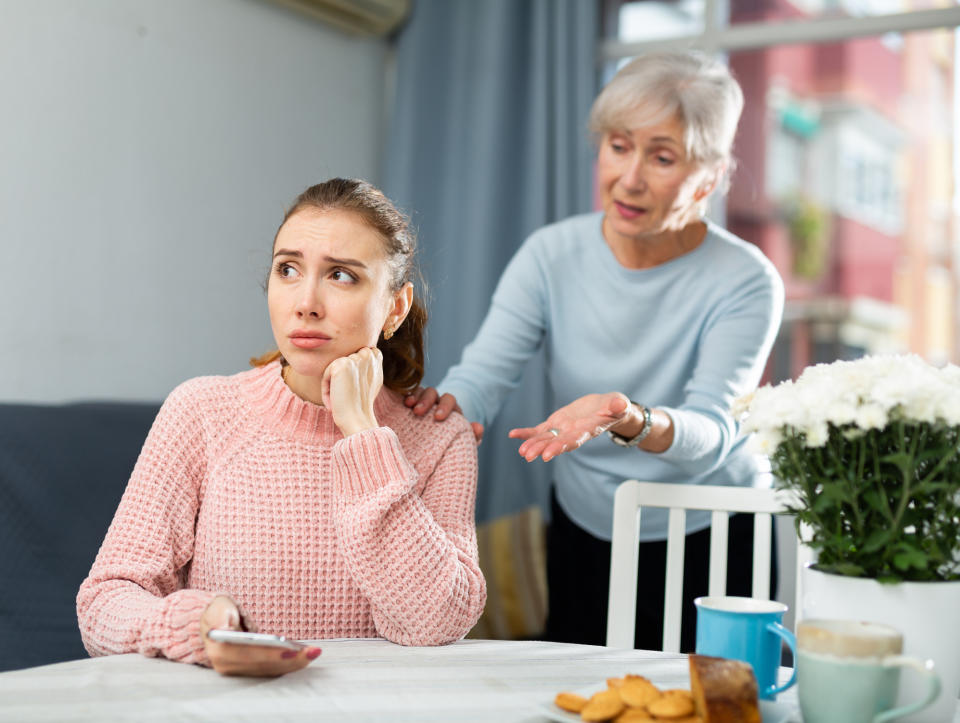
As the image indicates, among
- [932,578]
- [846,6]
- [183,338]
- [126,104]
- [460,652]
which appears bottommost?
[460,652]

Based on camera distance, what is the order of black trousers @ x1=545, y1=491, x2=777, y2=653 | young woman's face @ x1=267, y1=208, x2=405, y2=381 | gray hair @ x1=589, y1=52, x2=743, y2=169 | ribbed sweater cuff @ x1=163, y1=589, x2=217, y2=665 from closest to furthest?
ribbed sweater cuff @ x1=163, y1=589, x2=217, y2=665 → young woman's face @ x1=267, y1=208, x2=405, y2=381 → gray hair @ x1=589, y1=52, x2=743, y2=169 → black trousers @ x1=545, y1=491, x2=777, y2=653

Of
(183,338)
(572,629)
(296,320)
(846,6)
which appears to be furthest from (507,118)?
(296,320)

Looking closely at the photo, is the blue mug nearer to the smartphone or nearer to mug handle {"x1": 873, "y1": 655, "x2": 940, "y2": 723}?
mug handle {"x1": 873, "y1": 655, "x2": 940, "y2": 723}

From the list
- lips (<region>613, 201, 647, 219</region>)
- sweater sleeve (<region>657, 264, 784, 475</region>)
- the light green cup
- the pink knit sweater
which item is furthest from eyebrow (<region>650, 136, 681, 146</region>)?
the light green cup

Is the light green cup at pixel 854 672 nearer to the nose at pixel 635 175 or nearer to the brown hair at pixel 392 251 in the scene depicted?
the brown hair at pixel 392 251

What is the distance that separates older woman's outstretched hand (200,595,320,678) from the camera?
0.91m

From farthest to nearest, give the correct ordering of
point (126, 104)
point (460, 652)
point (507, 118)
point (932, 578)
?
point (507, 118), point (126, 104), point (460, 652), point (932, 578)

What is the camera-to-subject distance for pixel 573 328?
190 centimetres

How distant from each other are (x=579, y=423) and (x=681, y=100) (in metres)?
0.71

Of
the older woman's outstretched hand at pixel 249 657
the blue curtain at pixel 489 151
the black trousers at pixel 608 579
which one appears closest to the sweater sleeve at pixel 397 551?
the older woman's outstretched hand at pixel 249 657

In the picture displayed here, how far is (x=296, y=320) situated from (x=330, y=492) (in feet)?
0.72

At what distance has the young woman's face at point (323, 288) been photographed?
1.26 meters

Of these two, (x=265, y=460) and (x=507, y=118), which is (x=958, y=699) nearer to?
(x=265, y=460)

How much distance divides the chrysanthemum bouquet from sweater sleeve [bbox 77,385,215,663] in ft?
1.96
